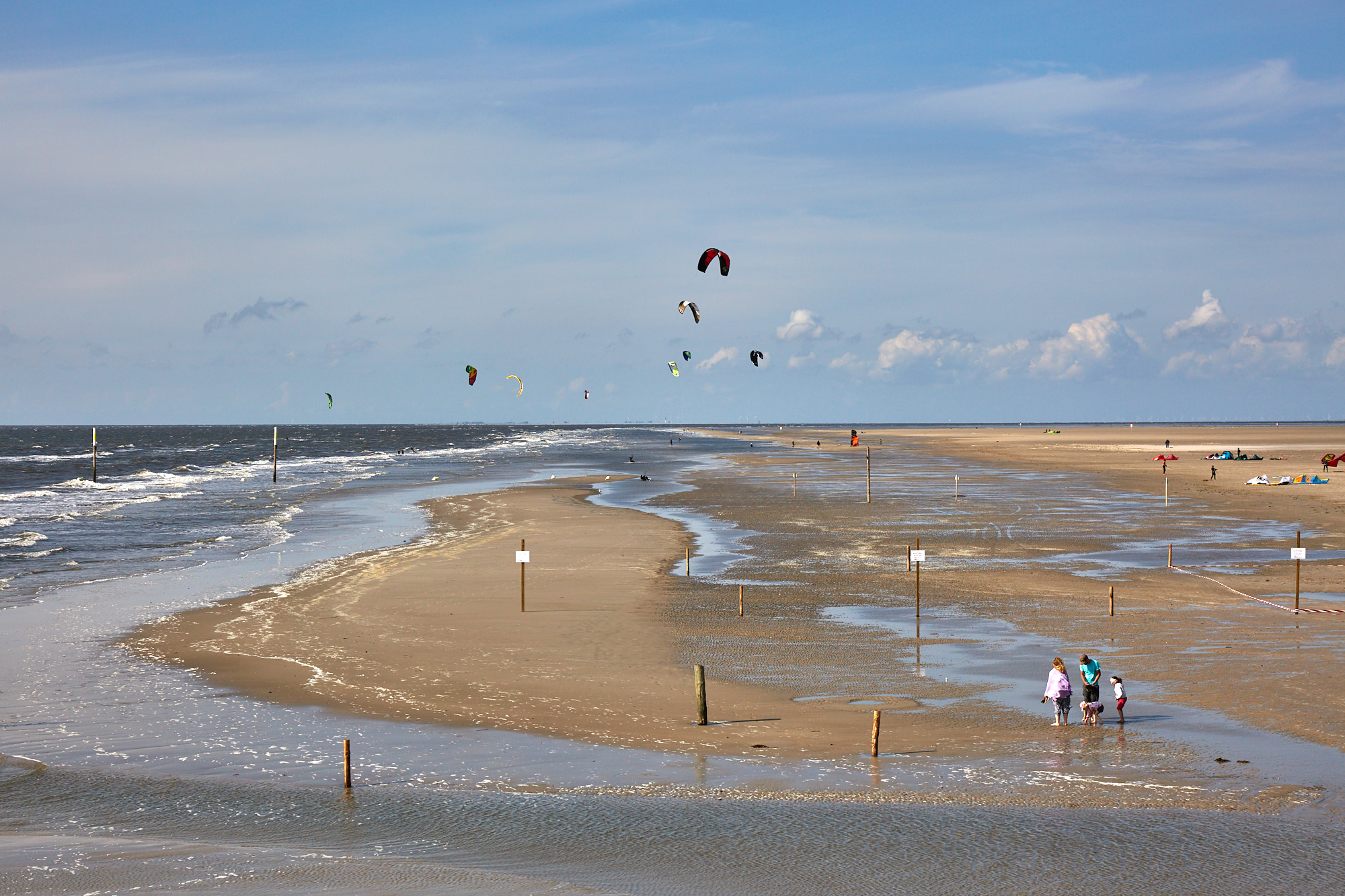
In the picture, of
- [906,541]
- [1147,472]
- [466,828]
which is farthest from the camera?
[1147,472]

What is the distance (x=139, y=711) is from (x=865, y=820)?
12.8 metres

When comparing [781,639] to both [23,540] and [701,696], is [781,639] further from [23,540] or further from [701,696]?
[23,540]

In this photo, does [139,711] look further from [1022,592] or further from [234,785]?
[1022,592]

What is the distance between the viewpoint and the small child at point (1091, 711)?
55.6 feet

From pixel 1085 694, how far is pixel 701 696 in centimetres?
644

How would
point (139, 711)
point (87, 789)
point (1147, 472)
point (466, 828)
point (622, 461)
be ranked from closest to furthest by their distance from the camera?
point (466, 828)
point (87, 789)
point (139, 711)
point (1147, 472)
point (622, 461)

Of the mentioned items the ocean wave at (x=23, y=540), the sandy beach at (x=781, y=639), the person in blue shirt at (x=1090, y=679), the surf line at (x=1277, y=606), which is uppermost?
the person in blue shirt at (x=1090, y=679)

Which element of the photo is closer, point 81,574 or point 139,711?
point 139,711

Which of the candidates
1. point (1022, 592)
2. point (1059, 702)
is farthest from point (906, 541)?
point (1059, 702)

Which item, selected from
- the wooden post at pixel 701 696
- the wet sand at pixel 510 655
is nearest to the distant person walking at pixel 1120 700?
the wet sand at pixel 510 655

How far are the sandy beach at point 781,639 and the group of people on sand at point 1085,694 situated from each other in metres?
0.30

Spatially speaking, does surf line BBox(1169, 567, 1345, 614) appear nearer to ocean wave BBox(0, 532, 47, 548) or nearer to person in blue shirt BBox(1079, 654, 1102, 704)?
person in blue shirt BBox(1079, 654, 1102, 704)

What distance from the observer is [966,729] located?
55.4 feet

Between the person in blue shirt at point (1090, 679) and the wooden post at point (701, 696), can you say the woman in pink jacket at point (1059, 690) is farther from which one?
the wooden post at point (701, 696)
